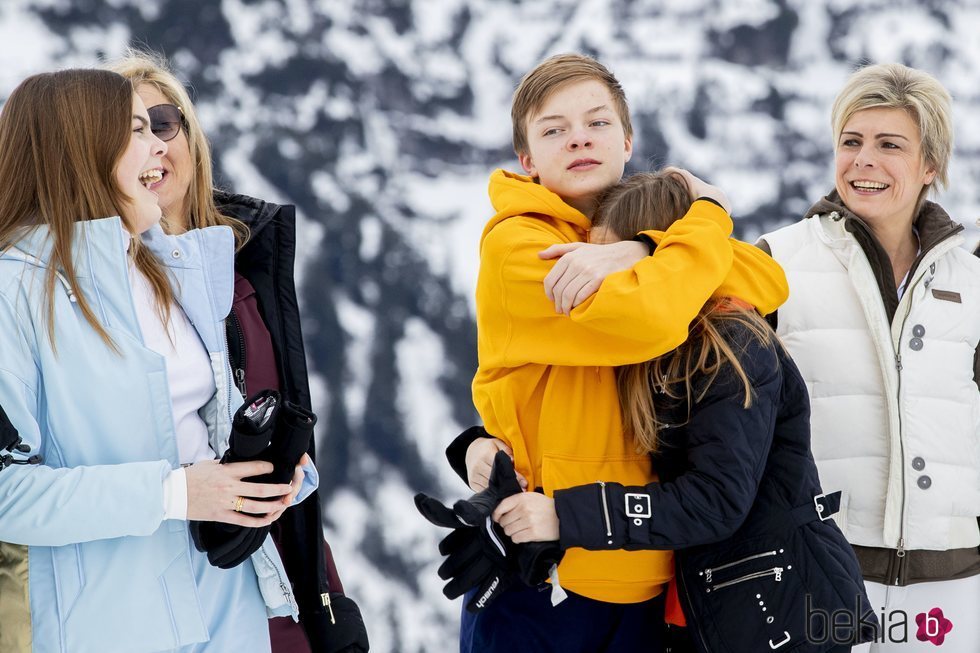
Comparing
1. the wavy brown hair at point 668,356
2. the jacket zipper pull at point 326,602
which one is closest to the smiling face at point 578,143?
the wavy brown hair at point 668,356

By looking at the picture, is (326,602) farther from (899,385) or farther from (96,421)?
(899,385)

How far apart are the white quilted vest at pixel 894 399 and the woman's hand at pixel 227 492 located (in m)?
1.12

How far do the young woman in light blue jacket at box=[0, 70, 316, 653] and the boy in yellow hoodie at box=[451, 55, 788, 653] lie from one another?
383mm

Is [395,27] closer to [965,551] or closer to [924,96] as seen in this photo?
[924,96]

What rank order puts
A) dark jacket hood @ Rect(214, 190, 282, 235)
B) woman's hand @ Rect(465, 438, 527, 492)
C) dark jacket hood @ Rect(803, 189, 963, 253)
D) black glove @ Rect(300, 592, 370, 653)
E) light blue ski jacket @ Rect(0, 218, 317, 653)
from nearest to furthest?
1. light blue ski jacket @ Rect(0, 218, 317, 653)
2. woman's hand @ Rect(465, 438, 527, 492)
3. black glove @ Rect(300, 592, 370, 653)
4. dark jacket hood @ Rect(214, 190, 282, 235)
5. dark jacket hood @ Rect(803, 189, 963, 253)

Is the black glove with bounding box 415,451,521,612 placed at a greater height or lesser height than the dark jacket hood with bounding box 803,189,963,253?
lesser

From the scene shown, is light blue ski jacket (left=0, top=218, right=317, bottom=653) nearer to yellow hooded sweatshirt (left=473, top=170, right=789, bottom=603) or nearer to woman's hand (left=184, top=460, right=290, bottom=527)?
woman's hand (left=184, top=460, right=290, bottom=527)

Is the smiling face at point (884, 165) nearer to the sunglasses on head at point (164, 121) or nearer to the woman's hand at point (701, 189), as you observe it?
the woman's hand at point (701, 189)

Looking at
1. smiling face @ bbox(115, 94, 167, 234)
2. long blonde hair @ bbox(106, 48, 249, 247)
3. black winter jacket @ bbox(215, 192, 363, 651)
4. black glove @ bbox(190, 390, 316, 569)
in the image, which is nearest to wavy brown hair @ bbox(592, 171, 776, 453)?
black glove @ bbox(190, 390, 316, 569)

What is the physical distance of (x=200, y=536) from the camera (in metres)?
1.48

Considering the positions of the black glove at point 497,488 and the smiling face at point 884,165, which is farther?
the smiling face at point 884,165

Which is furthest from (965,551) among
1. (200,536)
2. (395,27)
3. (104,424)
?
(395,27)

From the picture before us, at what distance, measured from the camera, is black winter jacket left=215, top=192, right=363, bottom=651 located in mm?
1863

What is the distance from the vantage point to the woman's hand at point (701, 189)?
166 cm
